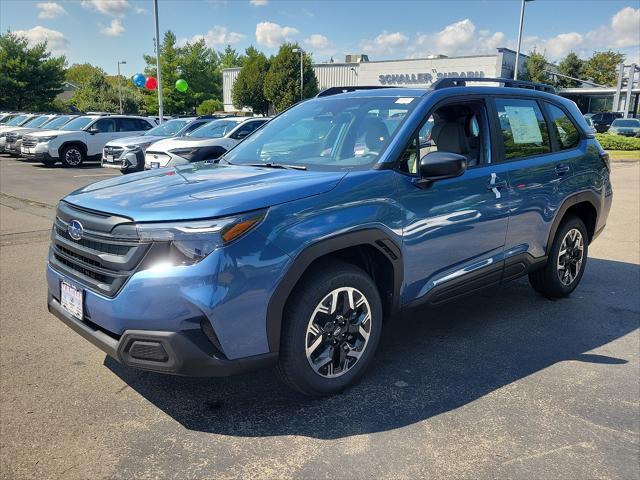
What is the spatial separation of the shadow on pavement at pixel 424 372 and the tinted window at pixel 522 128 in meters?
1.42

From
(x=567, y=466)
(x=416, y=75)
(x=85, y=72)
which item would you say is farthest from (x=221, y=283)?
(x=85, y=72)

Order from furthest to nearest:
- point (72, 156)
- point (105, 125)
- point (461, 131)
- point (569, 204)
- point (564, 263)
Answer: point (105, 125) < point (72, 156) < point (564, 263) < point (569, 204) < point (461, 131)

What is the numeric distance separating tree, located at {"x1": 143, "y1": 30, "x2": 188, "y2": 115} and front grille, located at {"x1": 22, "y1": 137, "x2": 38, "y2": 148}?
3878cm

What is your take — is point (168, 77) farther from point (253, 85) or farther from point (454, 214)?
point (454, 214)

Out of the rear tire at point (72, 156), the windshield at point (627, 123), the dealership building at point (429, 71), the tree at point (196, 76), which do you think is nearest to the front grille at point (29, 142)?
the rear tire at point (72, 156)

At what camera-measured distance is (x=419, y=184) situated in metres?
3.45

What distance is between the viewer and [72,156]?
18.6 m

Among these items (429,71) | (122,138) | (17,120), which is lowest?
(122,138)

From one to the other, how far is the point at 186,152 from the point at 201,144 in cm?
53

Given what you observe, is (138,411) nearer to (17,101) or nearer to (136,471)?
(136,471)

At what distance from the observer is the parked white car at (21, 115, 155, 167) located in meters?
18.1

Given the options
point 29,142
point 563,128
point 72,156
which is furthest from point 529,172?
point 29,142

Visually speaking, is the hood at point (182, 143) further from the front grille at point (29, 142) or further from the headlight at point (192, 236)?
the headlight at point (192, 236)

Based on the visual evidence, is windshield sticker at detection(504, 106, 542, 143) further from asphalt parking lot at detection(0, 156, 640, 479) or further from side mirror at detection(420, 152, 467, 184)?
asphalt parking lot at detection(0, 156, 640, 479)
